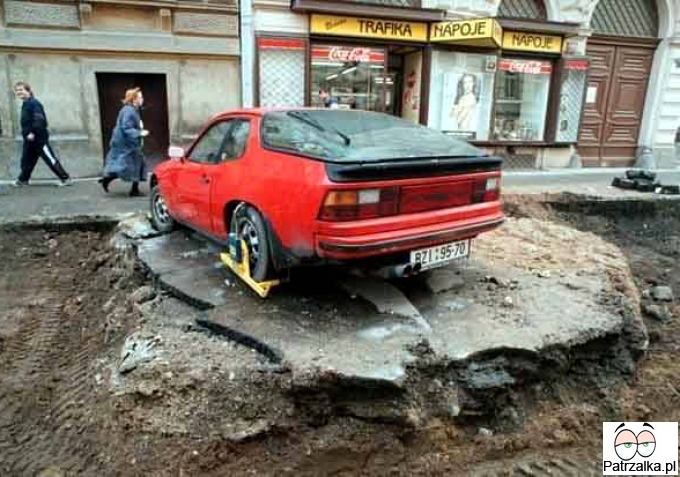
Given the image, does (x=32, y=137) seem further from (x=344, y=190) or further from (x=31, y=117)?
(x=344, y=190)

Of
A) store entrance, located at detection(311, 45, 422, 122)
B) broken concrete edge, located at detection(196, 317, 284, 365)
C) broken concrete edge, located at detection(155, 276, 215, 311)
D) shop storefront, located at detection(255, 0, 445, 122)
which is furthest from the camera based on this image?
store entrance, located at detection(311, 45, 422, 122)

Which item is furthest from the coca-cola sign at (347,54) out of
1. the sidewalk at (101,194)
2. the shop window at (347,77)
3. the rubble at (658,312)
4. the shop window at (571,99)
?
the rubble at (658,312)

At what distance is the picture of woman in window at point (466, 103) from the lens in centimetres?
1177

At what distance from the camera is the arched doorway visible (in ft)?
42.9

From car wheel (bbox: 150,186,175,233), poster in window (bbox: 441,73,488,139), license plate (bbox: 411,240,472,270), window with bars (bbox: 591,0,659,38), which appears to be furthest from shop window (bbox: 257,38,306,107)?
window with bars (bbox: 591,0,659,38)

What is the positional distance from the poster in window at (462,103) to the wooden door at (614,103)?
3.49 m

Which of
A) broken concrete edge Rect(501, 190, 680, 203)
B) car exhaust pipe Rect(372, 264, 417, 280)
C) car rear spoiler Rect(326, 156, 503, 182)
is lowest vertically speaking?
broken concrete edge Rect(501, 190, 680, 203)

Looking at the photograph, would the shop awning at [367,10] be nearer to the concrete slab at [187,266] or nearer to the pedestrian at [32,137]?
the pedestrian at [32,137]

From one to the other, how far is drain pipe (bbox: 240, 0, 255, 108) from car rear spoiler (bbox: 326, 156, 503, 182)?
24.1ft

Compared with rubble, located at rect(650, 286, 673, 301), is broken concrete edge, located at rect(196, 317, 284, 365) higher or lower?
higher

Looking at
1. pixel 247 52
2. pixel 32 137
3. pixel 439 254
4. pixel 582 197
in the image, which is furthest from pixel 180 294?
pixel 582 197

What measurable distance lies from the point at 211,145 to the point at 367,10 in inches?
281

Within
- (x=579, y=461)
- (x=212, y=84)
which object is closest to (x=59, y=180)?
(x=212, y=84)

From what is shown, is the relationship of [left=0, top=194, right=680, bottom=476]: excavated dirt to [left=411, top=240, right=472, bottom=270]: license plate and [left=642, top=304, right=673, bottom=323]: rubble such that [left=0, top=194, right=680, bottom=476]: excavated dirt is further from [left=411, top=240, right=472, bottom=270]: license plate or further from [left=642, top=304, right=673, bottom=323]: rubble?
[left=411, top=240, right=472, bottom=270]: license plate
